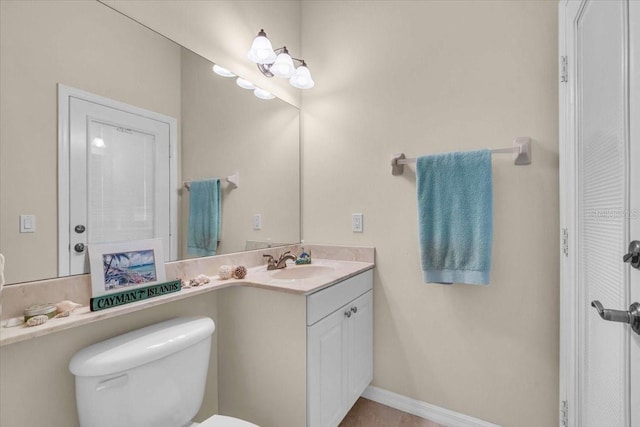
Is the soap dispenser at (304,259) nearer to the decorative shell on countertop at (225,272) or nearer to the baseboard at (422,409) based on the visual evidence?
the decorative shell on countertop at (225,272)

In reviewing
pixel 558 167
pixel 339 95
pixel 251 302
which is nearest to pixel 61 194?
pixel 251 302

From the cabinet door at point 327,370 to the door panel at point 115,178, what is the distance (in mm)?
755

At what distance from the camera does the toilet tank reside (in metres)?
0.87

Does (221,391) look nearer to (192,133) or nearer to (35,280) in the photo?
(35,280)

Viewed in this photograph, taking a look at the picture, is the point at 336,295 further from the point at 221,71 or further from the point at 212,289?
the point at 221,71

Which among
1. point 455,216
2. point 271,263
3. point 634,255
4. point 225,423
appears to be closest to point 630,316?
point 634,255

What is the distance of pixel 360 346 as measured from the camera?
163 centimetres

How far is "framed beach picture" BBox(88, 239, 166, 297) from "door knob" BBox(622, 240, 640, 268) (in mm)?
1455

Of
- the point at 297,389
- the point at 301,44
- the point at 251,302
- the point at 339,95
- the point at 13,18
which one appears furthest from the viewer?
the point at 301,44

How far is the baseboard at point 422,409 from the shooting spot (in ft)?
5.04

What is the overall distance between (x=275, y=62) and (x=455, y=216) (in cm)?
133

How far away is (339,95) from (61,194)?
1.55 m

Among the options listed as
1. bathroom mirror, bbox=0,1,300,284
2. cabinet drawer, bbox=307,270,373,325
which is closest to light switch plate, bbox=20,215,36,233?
bathroom mirror, bbox=0,1,300,284

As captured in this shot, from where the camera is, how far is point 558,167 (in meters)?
1.33
